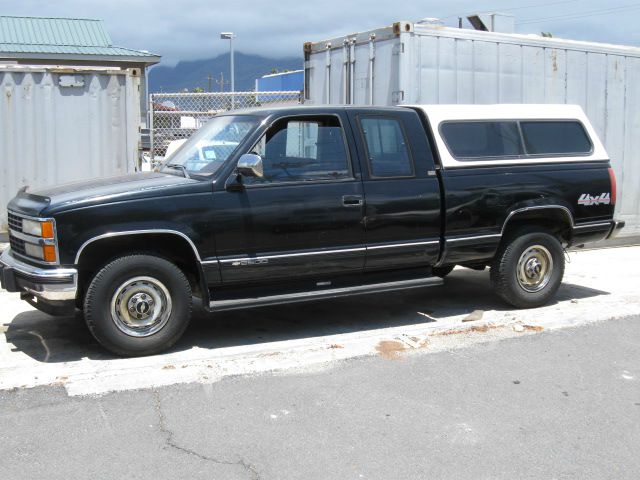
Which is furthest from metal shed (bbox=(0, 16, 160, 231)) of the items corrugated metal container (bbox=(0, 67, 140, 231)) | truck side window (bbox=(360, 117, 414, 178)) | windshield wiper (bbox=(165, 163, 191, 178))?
truck side window (bbox=(360, 117, 414, 178))

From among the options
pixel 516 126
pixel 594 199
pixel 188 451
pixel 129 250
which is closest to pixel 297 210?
pixel 129 250

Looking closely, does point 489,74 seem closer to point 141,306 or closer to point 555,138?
point 555,138

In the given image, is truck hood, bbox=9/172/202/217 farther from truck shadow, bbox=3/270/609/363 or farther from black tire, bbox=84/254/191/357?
truck shadow, bbox=3/270/609/363

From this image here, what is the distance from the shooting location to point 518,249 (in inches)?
289

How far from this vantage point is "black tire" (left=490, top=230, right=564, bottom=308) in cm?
735

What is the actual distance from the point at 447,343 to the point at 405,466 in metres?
2.49

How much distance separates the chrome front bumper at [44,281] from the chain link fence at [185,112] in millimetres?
5281

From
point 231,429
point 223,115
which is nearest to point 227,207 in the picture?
point 223,115

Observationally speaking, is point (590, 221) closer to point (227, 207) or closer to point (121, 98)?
point (227, 207)

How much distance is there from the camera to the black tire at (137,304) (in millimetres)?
5672

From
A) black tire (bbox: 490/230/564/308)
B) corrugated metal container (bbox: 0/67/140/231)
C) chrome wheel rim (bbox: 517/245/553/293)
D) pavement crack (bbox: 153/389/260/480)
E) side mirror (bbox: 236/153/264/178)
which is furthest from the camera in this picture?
corrugated metal container (bbox: 0/67/140/231)

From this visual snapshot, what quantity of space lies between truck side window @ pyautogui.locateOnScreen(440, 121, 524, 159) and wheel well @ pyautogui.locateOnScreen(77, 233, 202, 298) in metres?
2.73

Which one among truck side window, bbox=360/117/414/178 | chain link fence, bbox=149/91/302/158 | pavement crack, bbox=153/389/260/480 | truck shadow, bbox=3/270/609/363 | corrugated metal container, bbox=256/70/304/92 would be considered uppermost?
corrugated metal container, bbox=256/70/304/92

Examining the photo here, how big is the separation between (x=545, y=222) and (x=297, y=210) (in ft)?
9.54
